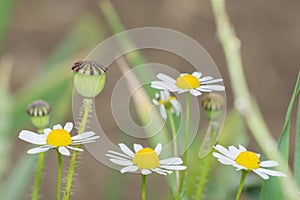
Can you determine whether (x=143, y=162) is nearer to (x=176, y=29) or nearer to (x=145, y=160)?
(x=145, y=160)

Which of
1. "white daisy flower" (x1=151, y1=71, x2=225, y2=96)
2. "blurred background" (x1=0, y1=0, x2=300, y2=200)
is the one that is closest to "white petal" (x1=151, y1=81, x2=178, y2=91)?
"white daisy flower" (x1=151, y1=71, x2=225, y2=96)

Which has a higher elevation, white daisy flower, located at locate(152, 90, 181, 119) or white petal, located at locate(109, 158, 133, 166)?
white daisy flower, located at locate(152, 90, 181, 119)

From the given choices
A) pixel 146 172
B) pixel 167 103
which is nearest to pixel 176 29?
pixel 167 103

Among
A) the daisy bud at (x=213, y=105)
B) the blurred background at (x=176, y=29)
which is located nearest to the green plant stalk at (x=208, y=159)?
the daisy bud at (x=213, y=105)

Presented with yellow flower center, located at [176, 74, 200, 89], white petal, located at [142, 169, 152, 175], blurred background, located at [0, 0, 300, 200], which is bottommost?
white petal, located at [142, 169, 152, 175]

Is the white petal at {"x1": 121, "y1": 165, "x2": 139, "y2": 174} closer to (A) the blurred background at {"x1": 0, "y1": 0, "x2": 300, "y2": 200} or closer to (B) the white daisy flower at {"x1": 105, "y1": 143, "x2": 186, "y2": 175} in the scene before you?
(B) the white daisy flower at {"x1": 105, "y1": 143, "x2": 186, "y2": 175}

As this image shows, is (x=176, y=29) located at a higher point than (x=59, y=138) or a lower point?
higher

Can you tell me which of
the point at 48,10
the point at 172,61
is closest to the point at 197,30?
the point at 172,61
